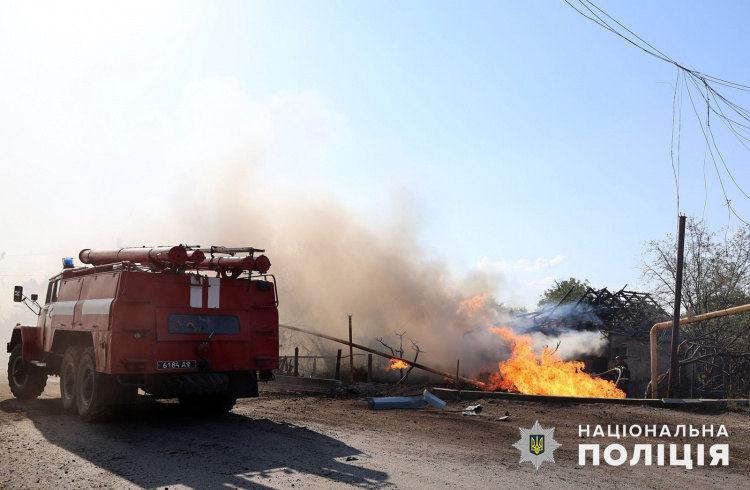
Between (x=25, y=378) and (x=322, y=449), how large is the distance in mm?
8630

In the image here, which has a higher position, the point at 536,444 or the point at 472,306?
the point at 472,306

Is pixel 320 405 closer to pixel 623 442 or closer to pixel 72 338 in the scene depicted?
pixel 72 338

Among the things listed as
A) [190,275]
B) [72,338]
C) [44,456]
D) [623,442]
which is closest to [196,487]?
[44,456]

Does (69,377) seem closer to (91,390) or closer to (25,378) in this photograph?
(91,390)

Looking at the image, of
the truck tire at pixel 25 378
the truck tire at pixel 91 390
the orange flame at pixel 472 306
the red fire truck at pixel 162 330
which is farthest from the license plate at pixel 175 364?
the orange flame at pixel 472 306

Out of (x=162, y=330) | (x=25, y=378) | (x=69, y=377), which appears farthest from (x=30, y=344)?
(x=162, y=330)

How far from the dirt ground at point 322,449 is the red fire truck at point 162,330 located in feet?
2.22

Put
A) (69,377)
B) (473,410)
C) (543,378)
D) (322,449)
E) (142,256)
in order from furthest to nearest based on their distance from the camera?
(543,378) → (473,410) → (69,377) → (142,256) → (322,449)

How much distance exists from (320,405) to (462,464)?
6.50m

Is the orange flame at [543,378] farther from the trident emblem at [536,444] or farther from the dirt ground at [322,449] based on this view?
the trident emblem at [536,444]

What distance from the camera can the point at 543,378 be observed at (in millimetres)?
16531

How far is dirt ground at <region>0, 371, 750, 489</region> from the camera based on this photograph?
21.8 feet

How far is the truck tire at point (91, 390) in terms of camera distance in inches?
371

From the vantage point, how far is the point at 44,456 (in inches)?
296
